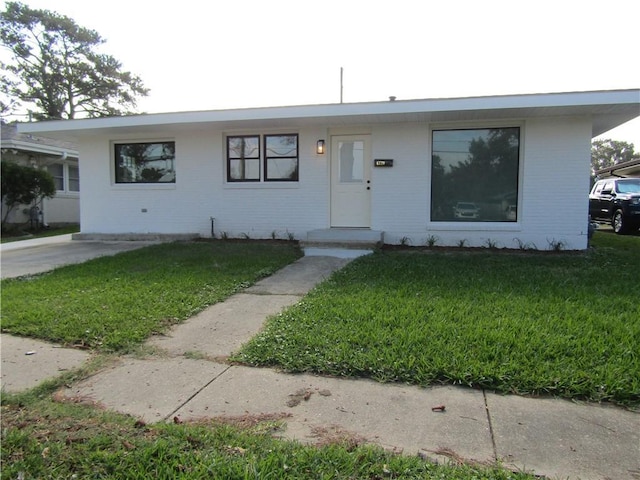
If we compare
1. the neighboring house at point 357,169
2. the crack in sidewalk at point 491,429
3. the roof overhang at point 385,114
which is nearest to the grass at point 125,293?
the neighboring house at point 357,169

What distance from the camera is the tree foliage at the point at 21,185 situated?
14.7 m

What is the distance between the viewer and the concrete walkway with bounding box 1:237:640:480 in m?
2.30

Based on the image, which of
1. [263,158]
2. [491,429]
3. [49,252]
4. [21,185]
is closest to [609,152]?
[263,158]

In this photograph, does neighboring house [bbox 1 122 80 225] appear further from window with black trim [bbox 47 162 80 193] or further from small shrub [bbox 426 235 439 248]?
small shrub [bbox 426 235 439 248]

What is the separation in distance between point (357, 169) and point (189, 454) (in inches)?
338

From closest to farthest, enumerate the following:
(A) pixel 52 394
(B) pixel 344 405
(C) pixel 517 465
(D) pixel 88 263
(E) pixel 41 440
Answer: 1. (C) pixel 517 465
2. (E) pixel 41 440
3. (B) pixel 344 405
4. (A) pixel 52 394
5. (D) pixel 88 263

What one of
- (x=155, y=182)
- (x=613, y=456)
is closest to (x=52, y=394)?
(x=613, y=456)

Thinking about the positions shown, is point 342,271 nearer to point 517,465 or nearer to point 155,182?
point 517,465

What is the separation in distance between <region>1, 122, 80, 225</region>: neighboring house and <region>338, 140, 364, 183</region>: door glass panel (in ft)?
41.1

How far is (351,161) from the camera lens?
33.7 ft

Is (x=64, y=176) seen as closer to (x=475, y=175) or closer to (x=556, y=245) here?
(x=475, y=175)

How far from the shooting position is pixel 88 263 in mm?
7844

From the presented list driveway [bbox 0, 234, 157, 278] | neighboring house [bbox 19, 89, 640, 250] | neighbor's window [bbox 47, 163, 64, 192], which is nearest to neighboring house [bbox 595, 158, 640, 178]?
neighboring house [bbox 19, 89, 640, 250]

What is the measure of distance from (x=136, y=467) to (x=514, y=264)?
6546 mm
